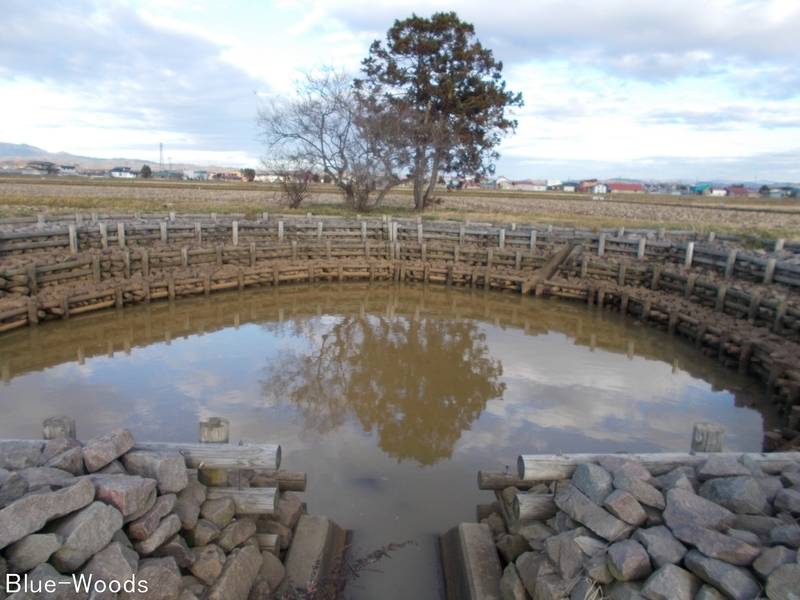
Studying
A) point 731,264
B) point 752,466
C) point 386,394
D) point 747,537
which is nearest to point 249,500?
point 747,537

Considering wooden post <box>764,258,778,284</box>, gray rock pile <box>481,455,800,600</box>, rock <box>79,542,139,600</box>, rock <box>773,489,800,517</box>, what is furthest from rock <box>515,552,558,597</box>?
wooden post <box>764,258,778,284</box>

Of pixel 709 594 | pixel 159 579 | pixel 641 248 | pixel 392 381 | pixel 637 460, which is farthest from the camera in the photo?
pixel 641 248

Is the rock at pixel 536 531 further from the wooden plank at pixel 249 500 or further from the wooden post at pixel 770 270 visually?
the wooden post at pixel 770 270

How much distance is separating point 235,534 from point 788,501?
13.5 ft

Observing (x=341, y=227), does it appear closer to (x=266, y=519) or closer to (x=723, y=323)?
(x=723, y=323)

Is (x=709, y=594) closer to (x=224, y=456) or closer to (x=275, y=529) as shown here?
(x=275, y=529)

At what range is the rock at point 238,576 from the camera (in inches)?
155

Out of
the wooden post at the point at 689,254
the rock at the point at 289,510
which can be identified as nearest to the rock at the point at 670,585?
the rock at the point at 289,510

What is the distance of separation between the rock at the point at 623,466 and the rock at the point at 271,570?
2.76m

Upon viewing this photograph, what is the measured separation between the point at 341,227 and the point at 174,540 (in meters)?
18.2

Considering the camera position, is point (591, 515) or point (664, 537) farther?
point (591, 515)

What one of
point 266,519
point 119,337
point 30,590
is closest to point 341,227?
point 119,337

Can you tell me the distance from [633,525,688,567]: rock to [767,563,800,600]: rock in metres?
0.54

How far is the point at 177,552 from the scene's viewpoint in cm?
397
